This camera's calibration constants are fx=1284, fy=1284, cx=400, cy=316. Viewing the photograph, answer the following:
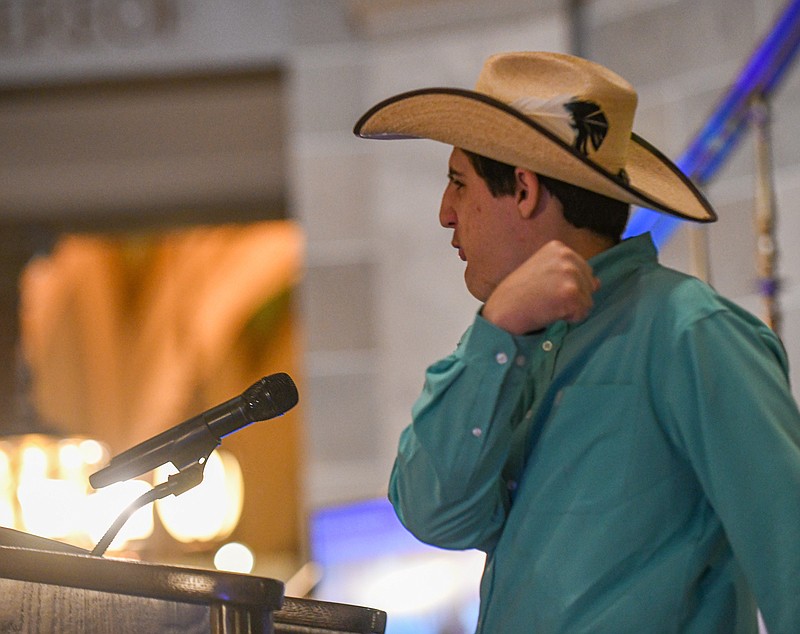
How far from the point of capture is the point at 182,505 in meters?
4.99

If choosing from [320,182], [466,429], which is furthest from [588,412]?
[320,182]

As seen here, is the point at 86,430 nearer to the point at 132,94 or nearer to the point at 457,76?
the point at 132,94

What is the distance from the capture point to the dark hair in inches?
57.3

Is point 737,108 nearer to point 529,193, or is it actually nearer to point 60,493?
point 529,193

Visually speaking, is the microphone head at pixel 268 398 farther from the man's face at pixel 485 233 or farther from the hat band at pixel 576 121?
the hat band at pixel 576 121

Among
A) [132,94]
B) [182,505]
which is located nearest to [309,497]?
[182,505]

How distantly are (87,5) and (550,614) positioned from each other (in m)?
3.81

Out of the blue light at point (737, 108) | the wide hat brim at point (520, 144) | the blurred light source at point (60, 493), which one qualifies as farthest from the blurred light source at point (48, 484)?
the wide hat brim at point (520, 144)

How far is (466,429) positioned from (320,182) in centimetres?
321

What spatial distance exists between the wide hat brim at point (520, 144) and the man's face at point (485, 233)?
0.05 metres

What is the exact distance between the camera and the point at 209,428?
1.31 meters

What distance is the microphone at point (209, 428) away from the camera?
1308mm

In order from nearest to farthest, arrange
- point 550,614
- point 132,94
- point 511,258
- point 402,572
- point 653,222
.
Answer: point 550,614 → point 511,258 → point 653,222 → point 402,572 → point 132,94

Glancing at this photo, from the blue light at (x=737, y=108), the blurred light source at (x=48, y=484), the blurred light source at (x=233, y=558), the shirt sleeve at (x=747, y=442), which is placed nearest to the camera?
the shirt sleeve at (x=747, y=442)
